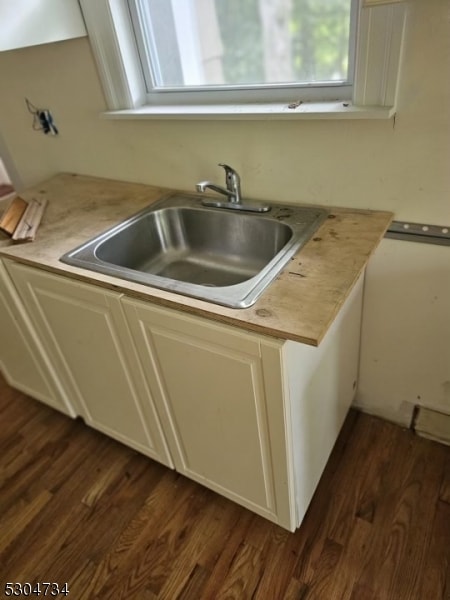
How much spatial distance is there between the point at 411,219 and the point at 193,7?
1.02m

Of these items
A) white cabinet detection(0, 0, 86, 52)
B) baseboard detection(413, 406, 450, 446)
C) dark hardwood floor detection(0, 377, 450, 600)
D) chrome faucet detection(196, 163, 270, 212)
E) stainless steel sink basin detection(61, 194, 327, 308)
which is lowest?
dark hardwood floor detection(0, 377, 450, 600)

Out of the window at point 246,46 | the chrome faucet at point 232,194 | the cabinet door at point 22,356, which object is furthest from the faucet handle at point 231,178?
the cabinet door at point 22,356

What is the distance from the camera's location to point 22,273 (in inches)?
52.8

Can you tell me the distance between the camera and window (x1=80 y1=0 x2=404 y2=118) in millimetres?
1092

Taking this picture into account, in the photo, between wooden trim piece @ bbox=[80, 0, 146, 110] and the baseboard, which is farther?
the baseboard

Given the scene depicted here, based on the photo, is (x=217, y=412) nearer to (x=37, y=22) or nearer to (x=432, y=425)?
(x=432, y=425)

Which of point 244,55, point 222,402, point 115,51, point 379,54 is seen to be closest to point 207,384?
point 222,402

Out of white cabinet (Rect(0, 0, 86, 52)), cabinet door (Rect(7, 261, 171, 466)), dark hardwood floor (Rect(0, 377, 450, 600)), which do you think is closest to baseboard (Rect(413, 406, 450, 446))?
dark hardwood floor (Rect(0, 377, 450, 600))

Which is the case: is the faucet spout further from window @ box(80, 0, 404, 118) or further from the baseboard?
the baseboard

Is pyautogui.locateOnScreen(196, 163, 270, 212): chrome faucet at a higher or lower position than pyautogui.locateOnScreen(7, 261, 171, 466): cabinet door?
higher

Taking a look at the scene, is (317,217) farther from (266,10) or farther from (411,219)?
(266,10)

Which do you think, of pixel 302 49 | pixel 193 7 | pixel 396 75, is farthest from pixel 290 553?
pixel 193 7

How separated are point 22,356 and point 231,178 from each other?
1.16 metres

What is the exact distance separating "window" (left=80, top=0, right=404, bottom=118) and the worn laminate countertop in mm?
310
